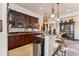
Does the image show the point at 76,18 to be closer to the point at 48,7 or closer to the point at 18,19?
the point at 48,7

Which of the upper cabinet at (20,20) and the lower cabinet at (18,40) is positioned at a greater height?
the upper cabinet at (20,20)

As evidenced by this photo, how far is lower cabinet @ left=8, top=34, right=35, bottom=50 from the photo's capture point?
2438 millimetres

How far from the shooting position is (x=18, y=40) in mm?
2465

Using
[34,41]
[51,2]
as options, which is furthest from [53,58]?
[51,2]

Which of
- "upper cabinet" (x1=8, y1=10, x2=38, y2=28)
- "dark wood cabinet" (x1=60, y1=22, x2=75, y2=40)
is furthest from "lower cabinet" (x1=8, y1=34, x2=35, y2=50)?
"dark wood cabinet" (x1=60, y1=22, x2=75, y2=40)

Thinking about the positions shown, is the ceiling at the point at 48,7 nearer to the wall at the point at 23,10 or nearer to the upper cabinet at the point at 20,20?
the wall at the point at 23,10

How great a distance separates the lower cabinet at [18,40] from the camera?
244 cm

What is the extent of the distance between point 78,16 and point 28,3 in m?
1.05

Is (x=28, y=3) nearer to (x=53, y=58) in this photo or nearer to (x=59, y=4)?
(x=59, y=4)

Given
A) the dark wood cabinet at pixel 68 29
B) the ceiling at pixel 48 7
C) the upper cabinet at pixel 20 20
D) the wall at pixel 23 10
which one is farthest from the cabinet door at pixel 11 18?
the dark wood cabinet at pixel 68 29

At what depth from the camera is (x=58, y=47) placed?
256 cm

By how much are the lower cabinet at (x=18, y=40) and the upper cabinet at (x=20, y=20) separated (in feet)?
0.74

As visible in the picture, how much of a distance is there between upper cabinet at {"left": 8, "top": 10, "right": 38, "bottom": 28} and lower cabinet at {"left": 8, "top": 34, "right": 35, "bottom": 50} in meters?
0.23

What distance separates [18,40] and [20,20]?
0.41 m
